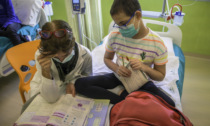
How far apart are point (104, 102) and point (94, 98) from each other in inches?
3.7

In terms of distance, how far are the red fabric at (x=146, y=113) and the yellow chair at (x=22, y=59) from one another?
0.92 metres

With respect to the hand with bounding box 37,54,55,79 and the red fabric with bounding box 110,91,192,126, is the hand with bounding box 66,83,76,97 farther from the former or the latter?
the red fabric with bounding box 110,91,192,126

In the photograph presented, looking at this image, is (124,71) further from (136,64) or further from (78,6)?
(78,6)

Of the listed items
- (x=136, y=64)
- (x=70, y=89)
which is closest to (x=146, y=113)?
(x=136, y=64)

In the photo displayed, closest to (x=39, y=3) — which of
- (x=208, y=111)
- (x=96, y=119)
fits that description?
(x=96, y=119)

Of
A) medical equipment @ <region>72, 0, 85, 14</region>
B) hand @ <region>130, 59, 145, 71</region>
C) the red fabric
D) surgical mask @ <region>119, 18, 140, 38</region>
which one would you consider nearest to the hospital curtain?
medical equipment @ <region>72, 0, 85, 14</region>

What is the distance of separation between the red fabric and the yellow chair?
36.3 inches

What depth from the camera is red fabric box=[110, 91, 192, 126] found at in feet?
3.00

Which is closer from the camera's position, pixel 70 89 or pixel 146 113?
pixel 146 113

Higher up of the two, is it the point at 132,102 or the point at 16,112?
the point at 132,102

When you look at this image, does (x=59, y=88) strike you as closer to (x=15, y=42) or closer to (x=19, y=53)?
(x=19, y=53)

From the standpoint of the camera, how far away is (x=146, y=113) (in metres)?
0.94

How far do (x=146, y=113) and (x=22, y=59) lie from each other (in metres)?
1.21

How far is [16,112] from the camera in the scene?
6.26 feet
